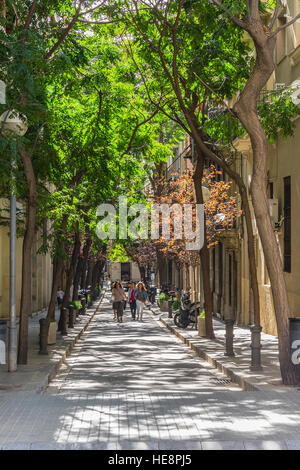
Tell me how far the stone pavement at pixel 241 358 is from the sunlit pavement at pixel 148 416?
0.39 meters

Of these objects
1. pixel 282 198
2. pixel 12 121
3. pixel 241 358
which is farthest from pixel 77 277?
pixel 12 121

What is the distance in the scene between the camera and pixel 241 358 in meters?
18.1

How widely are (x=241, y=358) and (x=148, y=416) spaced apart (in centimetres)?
863

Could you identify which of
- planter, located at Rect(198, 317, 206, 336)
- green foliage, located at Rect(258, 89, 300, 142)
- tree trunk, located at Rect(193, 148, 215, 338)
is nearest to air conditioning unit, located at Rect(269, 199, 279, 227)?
tree trunk, located at Rect(193, 148, 215, 338)

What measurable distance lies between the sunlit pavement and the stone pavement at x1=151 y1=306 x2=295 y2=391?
392 millimetres

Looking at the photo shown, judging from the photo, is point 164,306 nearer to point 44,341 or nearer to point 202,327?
point 202,327

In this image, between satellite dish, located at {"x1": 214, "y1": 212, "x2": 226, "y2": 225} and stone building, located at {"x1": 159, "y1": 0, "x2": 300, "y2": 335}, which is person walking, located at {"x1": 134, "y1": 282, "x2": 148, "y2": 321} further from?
satellite dish, located at {"x1": 214, "y1": 212, "x2": 226, "y2": 225}

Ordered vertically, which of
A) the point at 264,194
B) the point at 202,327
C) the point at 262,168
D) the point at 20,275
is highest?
the point at 262,168

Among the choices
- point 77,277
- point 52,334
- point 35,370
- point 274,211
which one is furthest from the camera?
point 77,277

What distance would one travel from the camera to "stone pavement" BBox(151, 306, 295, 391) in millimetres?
13558

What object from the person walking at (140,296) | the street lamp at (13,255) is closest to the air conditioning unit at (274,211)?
the street lamp at (13,255)

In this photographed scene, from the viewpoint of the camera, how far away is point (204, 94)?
22.8m

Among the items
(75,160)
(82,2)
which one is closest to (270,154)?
(75,160)

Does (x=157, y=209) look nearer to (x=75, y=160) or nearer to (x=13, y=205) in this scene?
(x=75, y=160)
